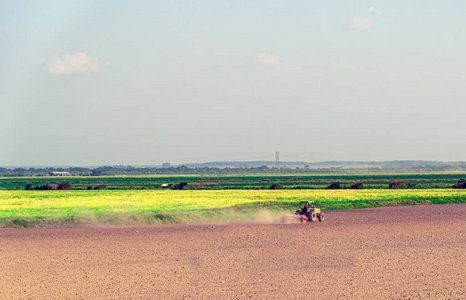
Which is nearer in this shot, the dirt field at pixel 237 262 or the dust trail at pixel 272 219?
the dirt field at pixel 237 262

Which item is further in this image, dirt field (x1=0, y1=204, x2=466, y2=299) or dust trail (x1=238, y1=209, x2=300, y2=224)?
dust trail (x1=238, y1=209, x2=300, y2=224)

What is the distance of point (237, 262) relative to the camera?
18797 millimetres

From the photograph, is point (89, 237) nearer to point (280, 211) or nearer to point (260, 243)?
point (260, 243)

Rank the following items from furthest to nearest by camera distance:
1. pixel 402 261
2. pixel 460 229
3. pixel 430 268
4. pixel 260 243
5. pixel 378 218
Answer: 1. pixel 378 218
2. pixel 460 229
3. pixel 260 243
4. pixel 402 261
5. pixel 430 268

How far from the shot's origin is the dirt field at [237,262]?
14.8 metres

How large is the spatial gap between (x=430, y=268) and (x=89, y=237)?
49.1 ft

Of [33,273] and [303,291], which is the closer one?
[303,291]

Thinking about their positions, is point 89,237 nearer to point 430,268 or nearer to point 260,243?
point 260,243

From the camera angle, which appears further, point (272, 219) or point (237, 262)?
point (272, 219)

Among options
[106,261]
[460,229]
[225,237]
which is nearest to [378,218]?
[460,229]

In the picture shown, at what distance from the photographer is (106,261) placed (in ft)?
63.0

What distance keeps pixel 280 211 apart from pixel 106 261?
901 inches

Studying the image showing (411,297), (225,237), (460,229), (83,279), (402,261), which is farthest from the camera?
(460,229)

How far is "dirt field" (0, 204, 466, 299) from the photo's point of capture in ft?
48.5
